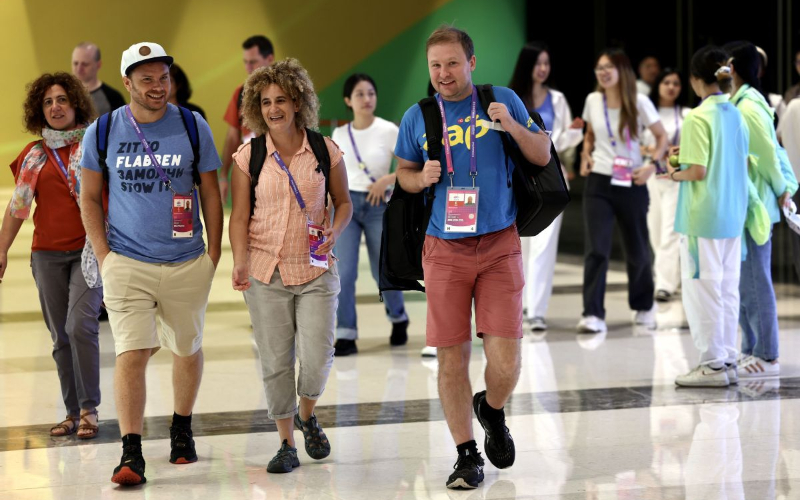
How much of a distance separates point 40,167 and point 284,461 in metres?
1.70

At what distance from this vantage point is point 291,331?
4.54 m

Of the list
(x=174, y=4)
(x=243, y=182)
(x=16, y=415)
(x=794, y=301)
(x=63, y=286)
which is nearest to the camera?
(x=243, y=182)

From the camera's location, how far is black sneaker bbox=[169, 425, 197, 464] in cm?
466

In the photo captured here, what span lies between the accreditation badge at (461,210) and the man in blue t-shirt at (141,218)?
0.98m

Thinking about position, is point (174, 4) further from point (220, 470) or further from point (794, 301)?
point (220, 470)

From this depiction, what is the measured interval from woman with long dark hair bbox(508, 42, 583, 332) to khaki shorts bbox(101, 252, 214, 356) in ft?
11.2

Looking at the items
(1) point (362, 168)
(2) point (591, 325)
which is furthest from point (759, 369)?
(1) point (362, 168)

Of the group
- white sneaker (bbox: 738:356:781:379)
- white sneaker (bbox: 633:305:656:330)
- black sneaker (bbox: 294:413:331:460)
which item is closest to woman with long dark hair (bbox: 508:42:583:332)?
white sneaker (bbox: 633:305:656:330)

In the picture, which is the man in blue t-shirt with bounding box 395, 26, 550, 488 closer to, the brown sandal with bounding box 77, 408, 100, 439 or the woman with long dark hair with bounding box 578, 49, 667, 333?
the brown sandal with bounding box 77, 408, 100, 439

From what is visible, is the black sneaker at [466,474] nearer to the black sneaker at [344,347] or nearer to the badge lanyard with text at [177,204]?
the badge lanyard with text at [177,204]

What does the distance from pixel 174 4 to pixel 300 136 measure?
9.34 metres

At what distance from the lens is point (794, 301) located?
9.00m

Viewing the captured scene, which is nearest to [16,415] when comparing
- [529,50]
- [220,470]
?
[220,470]

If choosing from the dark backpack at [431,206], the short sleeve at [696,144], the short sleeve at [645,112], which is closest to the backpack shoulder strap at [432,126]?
the dark backpack at [431,206]
